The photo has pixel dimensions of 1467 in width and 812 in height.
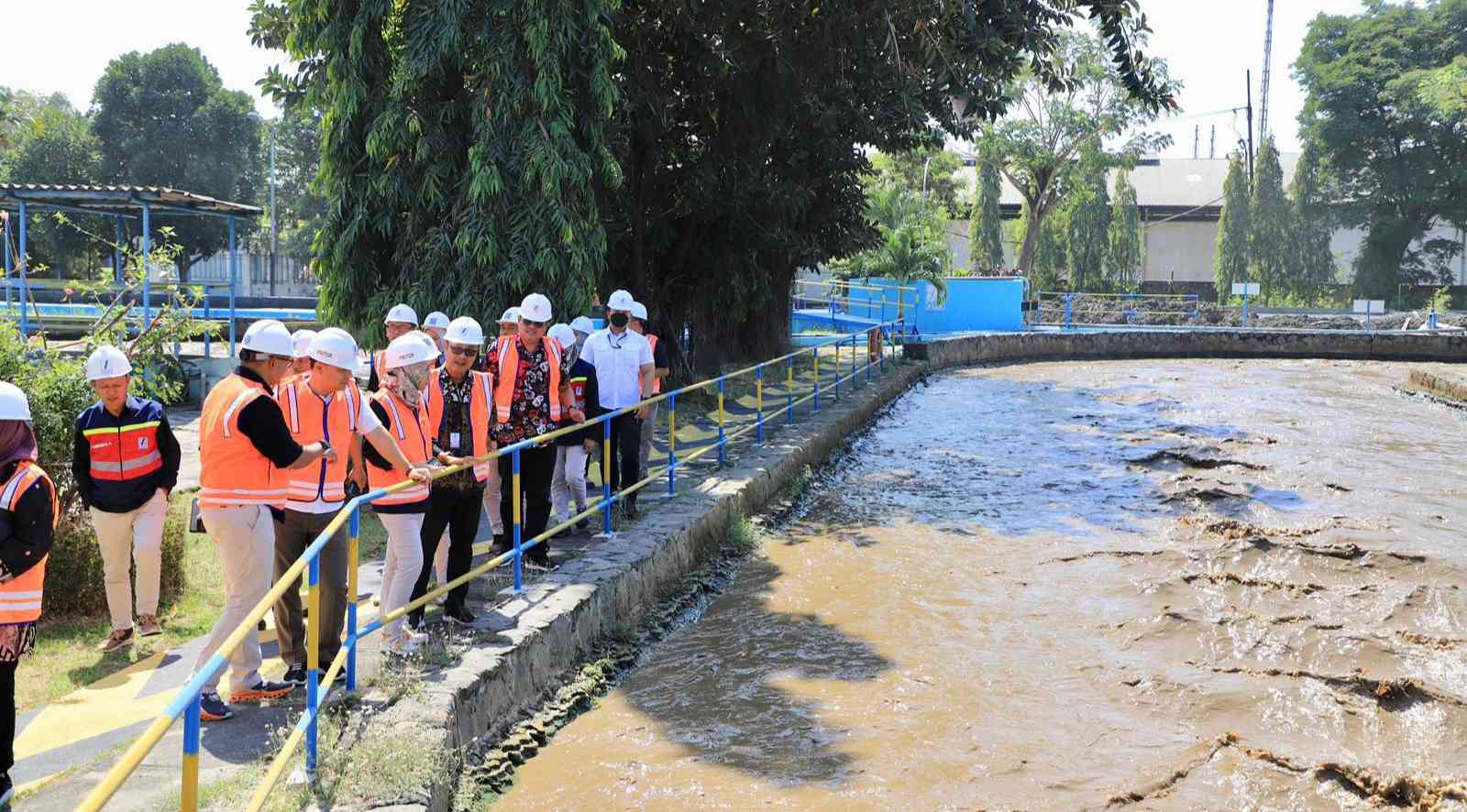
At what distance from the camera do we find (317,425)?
5441 mm

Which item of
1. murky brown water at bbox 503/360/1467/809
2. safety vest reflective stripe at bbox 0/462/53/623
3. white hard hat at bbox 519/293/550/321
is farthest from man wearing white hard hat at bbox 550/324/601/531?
safety vest reflective stripe at bbox 0/462/53/623

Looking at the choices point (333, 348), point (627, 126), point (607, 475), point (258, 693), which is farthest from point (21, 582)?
point (627, 126)

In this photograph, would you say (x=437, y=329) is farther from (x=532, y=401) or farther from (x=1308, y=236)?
(x=1308, y=236)

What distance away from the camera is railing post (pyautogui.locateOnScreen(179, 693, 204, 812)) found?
2758 mm

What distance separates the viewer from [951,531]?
11188 millimetres

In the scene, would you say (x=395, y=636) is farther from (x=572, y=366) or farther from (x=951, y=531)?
(x=951, y=531)

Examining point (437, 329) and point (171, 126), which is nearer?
point (437, 329)

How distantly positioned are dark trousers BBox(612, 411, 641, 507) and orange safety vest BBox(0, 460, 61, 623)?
5110 millimetres

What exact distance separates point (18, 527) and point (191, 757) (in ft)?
6.60

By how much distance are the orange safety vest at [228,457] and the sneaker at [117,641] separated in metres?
2.09

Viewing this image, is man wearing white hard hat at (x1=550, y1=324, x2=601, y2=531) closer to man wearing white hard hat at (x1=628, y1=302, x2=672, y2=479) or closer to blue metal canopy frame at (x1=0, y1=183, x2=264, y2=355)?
man wearing white hard hat at (x1=628, y1=302, x2=672, y2=479)

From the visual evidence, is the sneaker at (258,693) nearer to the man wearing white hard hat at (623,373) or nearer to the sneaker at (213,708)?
the sneaker at (213,708)

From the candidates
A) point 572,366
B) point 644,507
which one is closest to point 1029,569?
point 644,507

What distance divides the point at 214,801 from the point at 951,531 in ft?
26.2
